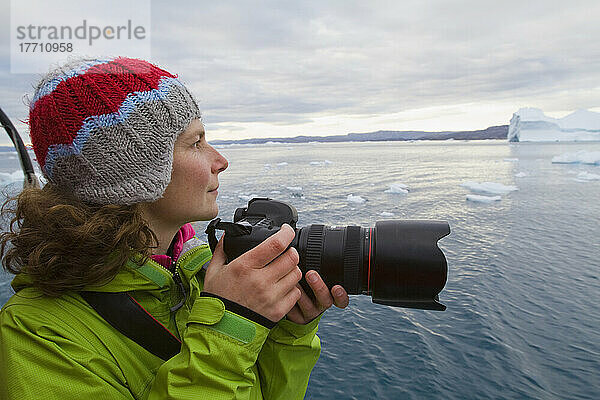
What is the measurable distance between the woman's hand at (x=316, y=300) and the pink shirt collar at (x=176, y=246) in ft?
1.25

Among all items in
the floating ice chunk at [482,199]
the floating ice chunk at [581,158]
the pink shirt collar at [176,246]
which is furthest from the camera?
the floating ice chunk at [581,158]

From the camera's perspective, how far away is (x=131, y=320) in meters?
0.94

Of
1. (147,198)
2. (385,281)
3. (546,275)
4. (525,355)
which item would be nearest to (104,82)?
(147,198)

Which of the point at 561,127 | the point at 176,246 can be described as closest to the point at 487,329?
the point at 176,246

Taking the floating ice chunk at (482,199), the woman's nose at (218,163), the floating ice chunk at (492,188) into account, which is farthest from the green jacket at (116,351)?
the floating ice chunk at (492,188)

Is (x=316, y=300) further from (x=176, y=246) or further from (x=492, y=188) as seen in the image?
(x=492, y=188)

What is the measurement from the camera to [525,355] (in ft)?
12.4

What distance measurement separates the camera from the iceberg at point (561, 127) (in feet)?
134

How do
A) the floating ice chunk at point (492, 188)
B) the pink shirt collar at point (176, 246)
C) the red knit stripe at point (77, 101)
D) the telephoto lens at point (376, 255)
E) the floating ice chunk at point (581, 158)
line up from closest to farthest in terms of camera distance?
1. the red knit stripe at point (77, 101)
2. the telephoto lens at point (376, 255)
3. the pink shirt collar at point (176, 246)
4. the floating ice chunk at point (492, 188)
5. the floating ice chunk at point (581, 158)

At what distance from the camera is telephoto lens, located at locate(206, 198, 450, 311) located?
1029 mm

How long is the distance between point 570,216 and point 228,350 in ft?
32.7

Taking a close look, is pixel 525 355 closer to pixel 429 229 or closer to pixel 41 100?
pixel 429 229

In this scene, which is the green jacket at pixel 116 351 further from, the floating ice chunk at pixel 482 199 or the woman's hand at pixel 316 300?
the floating ice chunk at pixel 482 199

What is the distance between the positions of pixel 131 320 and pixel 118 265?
5.3 inches
